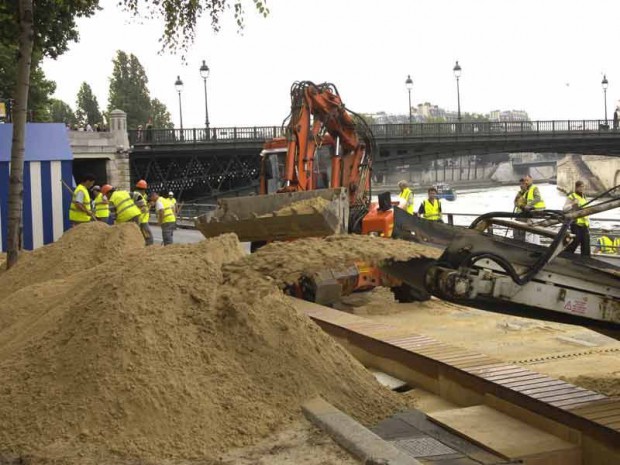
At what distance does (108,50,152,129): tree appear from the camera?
71375 millimetres

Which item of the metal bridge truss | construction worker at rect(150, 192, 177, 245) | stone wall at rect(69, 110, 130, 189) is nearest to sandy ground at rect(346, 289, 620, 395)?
construction worker at rect(150, 192, 177, 245)

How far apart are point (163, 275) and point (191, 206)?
30494 mm

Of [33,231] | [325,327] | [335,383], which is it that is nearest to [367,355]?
[325,327]

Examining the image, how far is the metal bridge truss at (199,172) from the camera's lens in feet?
143

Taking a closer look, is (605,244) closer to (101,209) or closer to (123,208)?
(123,208)

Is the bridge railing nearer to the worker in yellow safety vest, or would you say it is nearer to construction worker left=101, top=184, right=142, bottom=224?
construction worker left=101, top=184, right=142, bottom=224

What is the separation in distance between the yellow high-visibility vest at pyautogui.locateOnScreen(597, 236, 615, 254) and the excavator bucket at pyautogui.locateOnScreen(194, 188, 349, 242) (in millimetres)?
9518

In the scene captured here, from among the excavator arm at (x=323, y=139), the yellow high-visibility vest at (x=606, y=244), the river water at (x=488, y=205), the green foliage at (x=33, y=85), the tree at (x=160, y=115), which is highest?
the tree at (x=160, y=115)

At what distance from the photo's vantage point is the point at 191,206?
35781 mm

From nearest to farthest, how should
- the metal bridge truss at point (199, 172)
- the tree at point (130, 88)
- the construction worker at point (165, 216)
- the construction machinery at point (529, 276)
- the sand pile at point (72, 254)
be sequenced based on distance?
the construction machinery at point (529, 276)
the sand pile at point (72, 254)
the construction worker at point (165, 216)
the metal bridge truss at point (199, 172)
the tree at point (130, 88)

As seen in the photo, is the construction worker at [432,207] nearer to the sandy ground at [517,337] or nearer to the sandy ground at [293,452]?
the sandy ground at [517,337]

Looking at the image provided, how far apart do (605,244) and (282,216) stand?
11159 mm

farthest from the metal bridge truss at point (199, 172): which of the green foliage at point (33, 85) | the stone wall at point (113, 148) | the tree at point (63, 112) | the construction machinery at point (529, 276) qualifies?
the construction machinery at point (529, 276)

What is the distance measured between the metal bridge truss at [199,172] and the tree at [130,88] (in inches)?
1050
